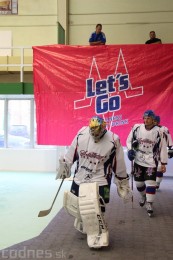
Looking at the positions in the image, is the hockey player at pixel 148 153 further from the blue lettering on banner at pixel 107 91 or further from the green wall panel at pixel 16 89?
the green wall panel at pixel 16 89

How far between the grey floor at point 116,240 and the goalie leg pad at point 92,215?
0.34ft

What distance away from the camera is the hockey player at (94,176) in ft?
10.9

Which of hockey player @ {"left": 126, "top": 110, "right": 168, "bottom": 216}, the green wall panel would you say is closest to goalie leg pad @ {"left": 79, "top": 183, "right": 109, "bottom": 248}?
hockey player @ {"left": 126, "top": 110, "right": 168, "bottom": 216}

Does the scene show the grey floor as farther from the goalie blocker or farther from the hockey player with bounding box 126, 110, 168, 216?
the hockey player with bounding box 126, 110, 168, 216

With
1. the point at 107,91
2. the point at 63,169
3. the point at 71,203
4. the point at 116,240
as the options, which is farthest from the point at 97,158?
the point at 107,91

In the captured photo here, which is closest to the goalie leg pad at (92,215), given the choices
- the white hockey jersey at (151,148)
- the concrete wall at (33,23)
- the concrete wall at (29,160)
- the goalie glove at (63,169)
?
the goalie glove at (63,169)

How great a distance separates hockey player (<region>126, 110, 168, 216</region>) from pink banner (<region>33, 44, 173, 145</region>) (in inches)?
97.6

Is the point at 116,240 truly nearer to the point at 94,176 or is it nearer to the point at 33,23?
the point at 94,176

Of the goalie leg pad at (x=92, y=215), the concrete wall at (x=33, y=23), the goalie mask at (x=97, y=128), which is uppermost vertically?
the concrete wall at (x=33, y=23)

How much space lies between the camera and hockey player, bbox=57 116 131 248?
3.31 meters

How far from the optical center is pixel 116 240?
12.1ft

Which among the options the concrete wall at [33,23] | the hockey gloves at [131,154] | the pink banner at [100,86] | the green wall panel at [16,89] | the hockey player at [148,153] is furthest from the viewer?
the concrete wall at [33,23]

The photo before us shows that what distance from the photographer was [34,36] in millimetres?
10508

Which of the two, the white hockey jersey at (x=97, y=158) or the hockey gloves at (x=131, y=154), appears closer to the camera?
the white hockey jersey at (x=97, y=158)
